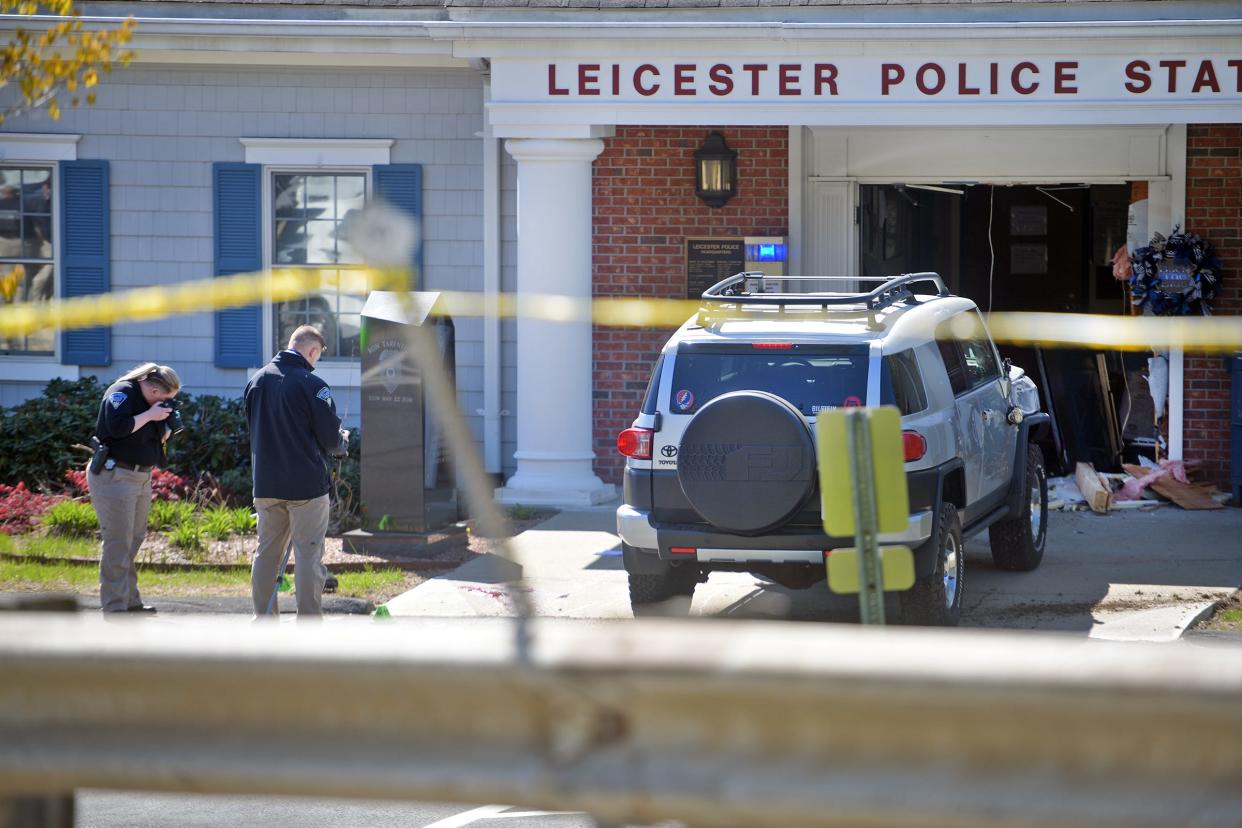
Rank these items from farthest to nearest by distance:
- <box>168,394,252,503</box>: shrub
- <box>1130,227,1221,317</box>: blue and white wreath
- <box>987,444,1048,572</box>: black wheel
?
<box>168,394,252,503</box>: shrub
<box>1130,227,1221,317</box>: blue and white wreath
<box>987,444,1048,572</box>: black wheel

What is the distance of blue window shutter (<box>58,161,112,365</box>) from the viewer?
14664 millimetres

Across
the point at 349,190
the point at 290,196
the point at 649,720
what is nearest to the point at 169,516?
the point at 290,196

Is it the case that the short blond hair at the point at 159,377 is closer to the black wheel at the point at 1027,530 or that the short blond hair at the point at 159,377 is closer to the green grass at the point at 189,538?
the green grass at the point at 189,538

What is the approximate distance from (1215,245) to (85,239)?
1006cm

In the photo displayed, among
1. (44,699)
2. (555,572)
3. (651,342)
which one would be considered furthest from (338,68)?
(44,699)

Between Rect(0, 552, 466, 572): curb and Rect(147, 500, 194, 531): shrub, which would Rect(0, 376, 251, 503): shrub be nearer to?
Rect(147, 500, 194, 531): shrub

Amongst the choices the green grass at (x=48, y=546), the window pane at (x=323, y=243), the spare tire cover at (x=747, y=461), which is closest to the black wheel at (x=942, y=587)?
the spare tire cover at (x=747, y=461)

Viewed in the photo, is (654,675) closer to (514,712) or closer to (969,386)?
(514,712)

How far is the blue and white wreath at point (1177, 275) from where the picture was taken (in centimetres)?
1315

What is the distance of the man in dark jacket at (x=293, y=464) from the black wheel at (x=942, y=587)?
313 cm

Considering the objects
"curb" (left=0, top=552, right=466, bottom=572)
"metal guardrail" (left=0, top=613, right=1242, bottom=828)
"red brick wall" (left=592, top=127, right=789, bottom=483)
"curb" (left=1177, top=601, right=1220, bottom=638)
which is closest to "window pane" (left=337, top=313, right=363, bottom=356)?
"red brick wall" (left=592, top=127, right=789, bottom=483)

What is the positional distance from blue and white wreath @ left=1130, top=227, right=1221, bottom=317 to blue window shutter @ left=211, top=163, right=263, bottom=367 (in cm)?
780

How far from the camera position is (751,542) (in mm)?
8188

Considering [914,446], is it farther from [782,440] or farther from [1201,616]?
[1201,616]
